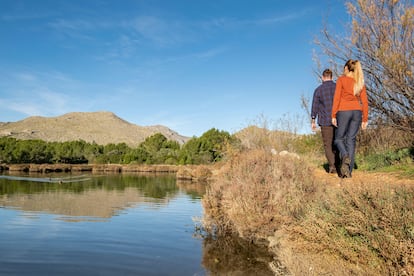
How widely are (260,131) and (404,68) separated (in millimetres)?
9353

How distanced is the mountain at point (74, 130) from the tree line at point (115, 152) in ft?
202

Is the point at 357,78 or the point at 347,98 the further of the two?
the point at 347,98

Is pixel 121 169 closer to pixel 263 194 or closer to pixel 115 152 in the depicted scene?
pixel 115 152

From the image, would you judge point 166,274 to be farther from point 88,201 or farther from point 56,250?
point 88,201

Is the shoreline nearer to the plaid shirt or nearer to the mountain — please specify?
the plaid shirt

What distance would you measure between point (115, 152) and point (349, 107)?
3640 inches

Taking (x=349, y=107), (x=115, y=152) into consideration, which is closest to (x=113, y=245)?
(x=349, y=107)

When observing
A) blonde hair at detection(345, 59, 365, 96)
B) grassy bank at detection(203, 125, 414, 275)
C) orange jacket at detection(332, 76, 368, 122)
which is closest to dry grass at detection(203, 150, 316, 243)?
grassy bank at detection(203, 125, 414, 275)

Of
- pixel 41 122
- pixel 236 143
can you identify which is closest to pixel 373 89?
pixel 236 143

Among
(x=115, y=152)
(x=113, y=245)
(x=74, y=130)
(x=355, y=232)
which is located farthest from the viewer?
(x=74, y=130)

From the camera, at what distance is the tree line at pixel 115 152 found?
75562 mm

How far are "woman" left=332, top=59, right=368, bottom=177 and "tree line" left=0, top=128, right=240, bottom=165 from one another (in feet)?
193

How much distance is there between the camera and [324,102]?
9516 millimetres

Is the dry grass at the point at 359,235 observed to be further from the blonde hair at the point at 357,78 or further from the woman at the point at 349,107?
the blonde hair at the point at 357,78
